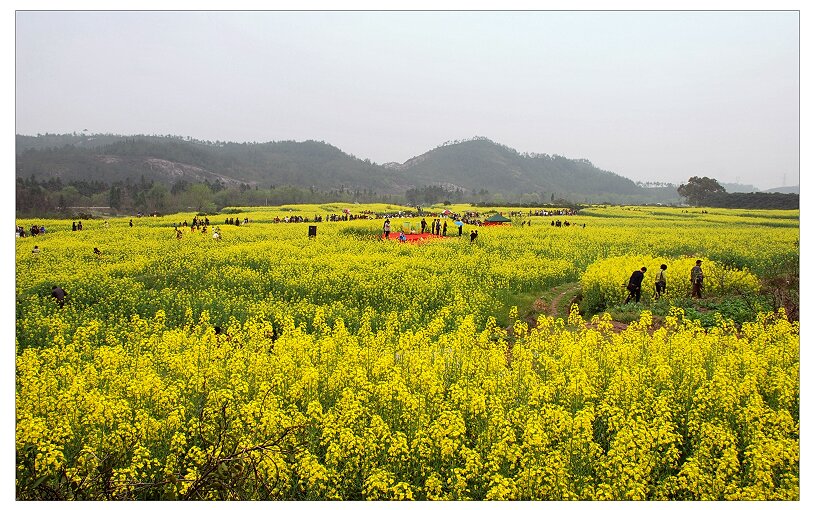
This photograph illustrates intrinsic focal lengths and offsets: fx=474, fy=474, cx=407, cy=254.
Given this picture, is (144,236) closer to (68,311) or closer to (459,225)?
(68,311)

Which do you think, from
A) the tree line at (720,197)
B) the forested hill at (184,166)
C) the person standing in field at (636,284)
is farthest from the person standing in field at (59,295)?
the forested hill at (184,166)

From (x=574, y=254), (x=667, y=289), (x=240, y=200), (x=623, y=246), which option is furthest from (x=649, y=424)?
(x=240, y=200)

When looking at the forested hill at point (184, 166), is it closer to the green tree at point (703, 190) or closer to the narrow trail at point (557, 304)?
the narrow trail at point (557, 304)

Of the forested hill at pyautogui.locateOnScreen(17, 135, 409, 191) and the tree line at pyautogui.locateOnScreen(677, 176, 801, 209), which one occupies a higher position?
the forested hill at pyautogui.locateOnScreen(17, 135, 409, 191)

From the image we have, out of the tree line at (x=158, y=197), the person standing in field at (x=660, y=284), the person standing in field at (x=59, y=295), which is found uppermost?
the tree line at (x=158, y=197)

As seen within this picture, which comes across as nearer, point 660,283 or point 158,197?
point 660,283

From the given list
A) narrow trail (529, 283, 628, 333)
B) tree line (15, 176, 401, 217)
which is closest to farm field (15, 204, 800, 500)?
narrow trail (529, 283, 628, 333)

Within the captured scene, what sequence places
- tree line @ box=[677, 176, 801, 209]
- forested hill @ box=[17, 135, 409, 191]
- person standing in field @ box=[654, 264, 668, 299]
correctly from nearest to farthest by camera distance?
person standing in field @ box=[654, 264, 668, 299] → tree line @ box=[677, 176, 801, 209] → forested hill @ box=[17, 135, 409, 191]

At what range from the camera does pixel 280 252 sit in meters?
23.5

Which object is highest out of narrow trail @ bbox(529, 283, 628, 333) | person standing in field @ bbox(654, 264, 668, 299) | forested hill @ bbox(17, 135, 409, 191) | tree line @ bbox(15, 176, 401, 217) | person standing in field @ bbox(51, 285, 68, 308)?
forested hill @ bbox(17, 135, 409, 191)

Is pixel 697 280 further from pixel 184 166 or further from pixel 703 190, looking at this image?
pixel 184 166

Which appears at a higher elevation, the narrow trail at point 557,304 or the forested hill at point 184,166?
the forested hill at point 184,166

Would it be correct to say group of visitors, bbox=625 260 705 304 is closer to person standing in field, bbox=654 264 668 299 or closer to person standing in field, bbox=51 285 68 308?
person standing in field, bbox=654 264 668 299

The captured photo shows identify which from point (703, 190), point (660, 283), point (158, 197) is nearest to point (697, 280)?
point (660, 283)
